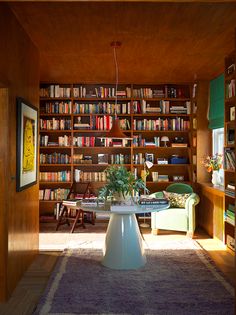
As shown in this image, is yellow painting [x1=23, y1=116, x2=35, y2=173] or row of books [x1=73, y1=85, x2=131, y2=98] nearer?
yellow painting [x1=23, y1=116, x2=35, y2=173]

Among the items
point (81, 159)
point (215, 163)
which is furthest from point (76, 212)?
point (215, 163)

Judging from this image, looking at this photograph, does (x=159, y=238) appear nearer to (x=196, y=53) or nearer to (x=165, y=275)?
(x=165, y=275)

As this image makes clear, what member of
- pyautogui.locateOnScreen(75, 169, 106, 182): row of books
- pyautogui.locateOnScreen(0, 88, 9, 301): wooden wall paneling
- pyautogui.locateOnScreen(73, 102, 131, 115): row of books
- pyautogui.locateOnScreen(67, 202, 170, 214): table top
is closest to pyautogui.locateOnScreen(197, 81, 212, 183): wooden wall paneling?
pyautogui.locateOnScreen(73, 102, 131, 115): row of books

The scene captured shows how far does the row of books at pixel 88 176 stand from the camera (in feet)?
21.6

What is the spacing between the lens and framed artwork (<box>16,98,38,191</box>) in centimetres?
356

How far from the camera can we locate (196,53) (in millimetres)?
4711

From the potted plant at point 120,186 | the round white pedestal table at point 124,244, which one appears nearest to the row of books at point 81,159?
the potted plant at point 120,186

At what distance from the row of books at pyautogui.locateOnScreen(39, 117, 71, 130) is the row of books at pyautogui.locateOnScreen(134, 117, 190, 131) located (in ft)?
4.34

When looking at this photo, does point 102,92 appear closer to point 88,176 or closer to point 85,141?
point 85,141

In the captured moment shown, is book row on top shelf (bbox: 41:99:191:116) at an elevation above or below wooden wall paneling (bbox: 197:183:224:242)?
above

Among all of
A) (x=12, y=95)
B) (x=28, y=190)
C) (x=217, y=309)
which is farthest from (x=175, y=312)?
(x=12, y=95)

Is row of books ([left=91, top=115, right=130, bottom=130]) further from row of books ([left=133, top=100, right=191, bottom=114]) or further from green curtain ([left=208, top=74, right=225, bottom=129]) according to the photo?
green curtain ([left=208, top=74, right=225, bottom=129])

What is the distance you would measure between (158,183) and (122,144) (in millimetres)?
1053

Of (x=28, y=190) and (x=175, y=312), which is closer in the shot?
(x=175, y=312)
